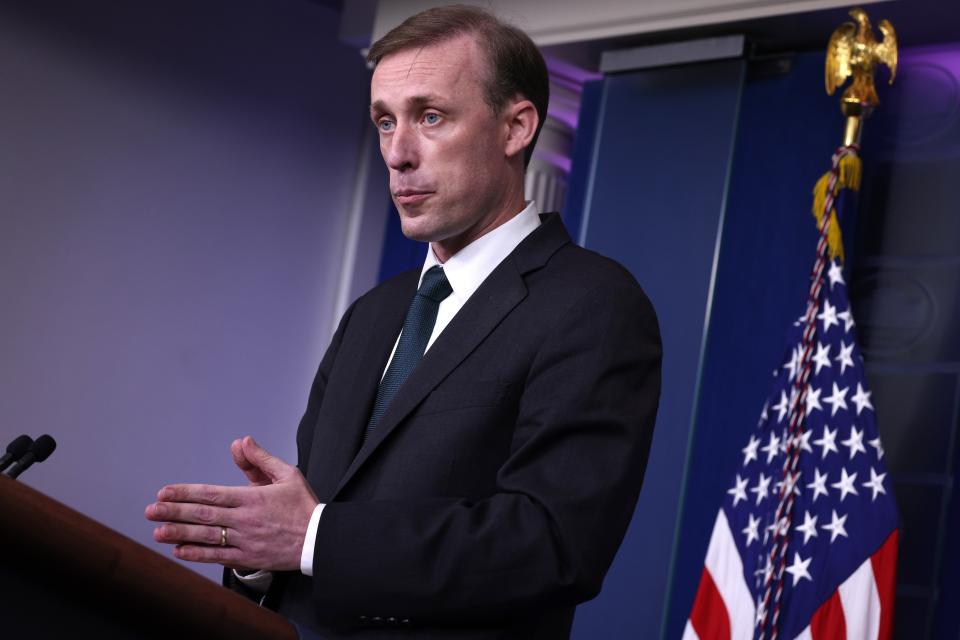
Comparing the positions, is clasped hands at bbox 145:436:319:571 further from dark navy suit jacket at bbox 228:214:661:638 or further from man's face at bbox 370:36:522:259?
man's face at bbox 370:36:522:259

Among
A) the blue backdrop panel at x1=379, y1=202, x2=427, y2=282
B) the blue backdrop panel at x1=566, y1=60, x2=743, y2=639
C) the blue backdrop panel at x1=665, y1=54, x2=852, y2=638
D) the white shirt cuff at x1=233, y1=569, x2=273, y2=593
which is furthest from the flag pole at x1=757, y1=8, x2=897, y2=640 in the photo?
the blue backdrop panel at x1=379, y1=202, x2=427, y2=282

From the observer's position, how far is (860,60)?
133 inches

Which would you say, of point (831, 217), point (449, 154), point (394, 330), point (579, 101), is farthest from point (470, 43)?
point (579, 101)

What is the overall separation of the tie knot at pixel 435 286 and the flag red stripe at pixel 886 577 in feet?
6.03

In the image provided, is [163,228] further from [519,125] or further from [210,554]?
[210,554]

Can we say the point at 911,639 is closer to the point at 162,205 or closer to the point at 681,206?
the point at 681,206

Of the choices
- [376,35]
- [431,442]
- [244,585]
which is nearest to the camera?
[431,442]

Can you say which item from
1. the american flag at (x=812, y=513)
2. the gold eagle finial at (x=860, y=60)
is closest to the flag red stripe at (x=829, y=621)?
the american flag at (x=812, y=513)

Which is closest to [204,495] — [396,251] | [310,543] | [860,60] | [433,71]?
[310,543]

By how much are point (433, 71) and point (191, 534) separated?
79 centimetres

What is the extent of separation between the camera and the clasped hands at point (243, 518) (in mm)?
1284

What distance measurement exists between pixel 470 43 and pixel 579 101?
305 cm

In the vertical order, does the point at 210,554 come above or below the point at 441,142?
below

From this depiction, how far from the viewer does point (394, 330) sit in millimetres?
1815
